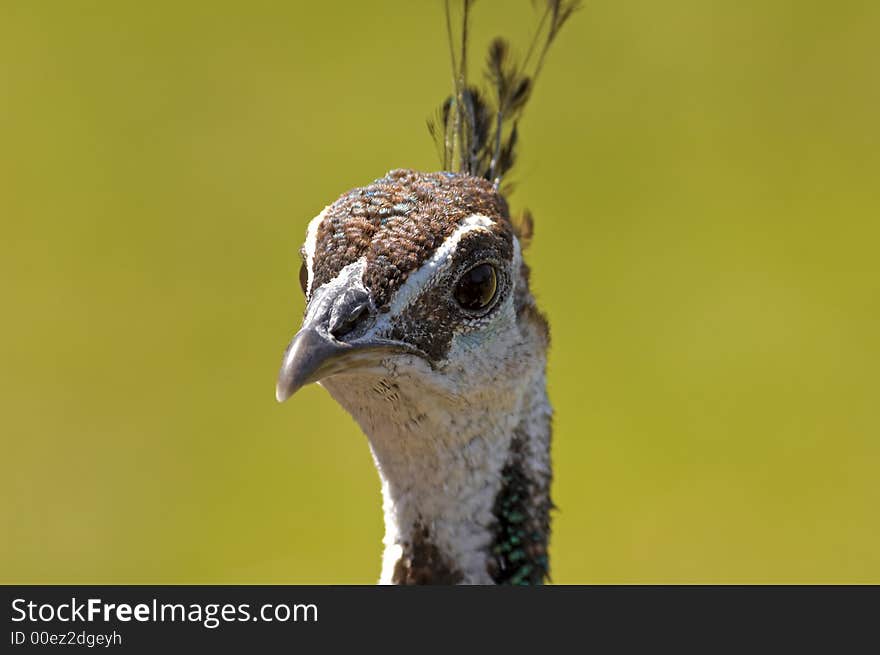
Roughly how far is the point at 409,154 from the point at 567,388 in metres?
1.03

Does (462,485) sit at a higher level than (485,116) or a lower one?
lower

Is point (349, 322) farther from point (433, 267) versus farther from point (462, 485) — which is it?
point (462, 485)

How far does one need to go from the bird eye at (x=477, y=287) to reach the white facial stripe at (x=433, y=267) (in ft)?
0.11

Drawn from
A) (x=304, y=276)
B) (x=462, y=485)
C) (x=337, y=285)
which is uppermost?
(x=304, y=276)

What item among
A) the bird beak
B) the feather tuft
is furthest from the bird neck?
the feather tuft

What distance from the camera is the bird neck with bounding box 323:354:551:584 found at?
130 centimetres

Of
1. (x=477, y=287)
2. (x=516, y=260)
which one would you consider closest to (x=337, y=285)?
(x=477, y=287)

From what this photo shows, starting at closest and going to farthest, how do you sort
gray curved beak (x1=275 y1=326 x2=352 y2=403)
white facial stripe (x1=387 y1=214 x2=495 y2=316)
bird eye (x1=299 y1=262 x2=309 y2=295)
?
gray curved beak (x1=275 y1=326 x2=352 y2=403) → white facial stripe (x1=387 y1=214 x2=495 y2=316) → bird eye (x1=299 y1=262 x2=309 y2=295)

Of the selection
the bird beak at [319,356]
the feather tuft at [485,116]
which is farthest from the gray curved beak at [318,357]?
the feather tuft at [485,116]

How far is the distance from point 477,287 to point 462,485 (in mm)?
229

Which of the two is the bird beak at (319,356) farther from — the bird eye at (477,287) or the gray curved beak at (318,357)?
the bird eye at (477,287)

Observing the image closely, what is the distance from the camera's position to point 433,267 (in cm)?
125

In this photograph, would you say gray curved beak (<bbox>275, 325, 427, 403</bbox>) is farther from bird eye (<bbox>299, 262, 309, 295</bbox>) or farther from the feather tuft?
the feather tuft

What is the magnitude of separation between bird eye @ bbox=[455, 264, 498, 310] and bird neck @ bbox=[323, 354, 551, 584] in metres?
0.11
